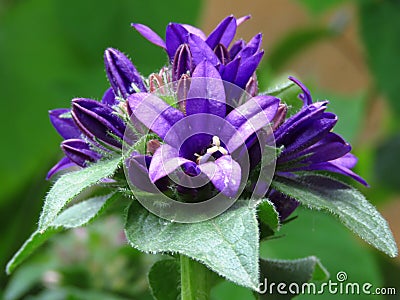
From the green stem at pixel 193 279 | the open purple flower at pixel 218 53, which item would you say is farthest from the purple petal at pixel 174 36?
the green stem at pixel 193 279

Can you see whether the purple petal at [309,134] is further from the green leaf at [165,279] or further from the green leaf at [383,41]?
the green leaf at [383,41]

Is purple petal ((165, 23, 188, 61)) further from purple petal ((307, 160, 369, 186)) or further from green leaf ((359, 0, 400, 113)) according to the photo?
green leaf ((359, 0, 400, 113))

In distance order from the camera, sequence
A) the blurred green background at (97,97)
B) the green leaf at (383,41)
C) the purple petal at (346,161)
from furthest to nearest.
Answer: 1. the green leaf at (383,41)
2. the blurred green background at (97,97)
3. the purple petal at (346,161)

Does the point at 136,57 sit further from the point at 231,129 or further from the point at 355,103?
the point at 231,129

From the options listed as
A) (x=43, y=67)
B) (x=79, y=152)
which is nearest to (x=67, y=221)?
(x=79, y=152)

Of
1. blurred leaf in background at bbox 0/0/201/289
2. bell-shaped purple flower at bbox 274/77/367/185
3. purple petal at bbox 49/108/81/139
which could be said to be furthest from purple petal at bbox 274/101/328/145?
blurred leaf in background at bbox 0/0/201/289

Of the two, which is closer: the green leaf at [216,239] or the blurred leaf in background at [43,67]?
the green leaf at [216,239]
